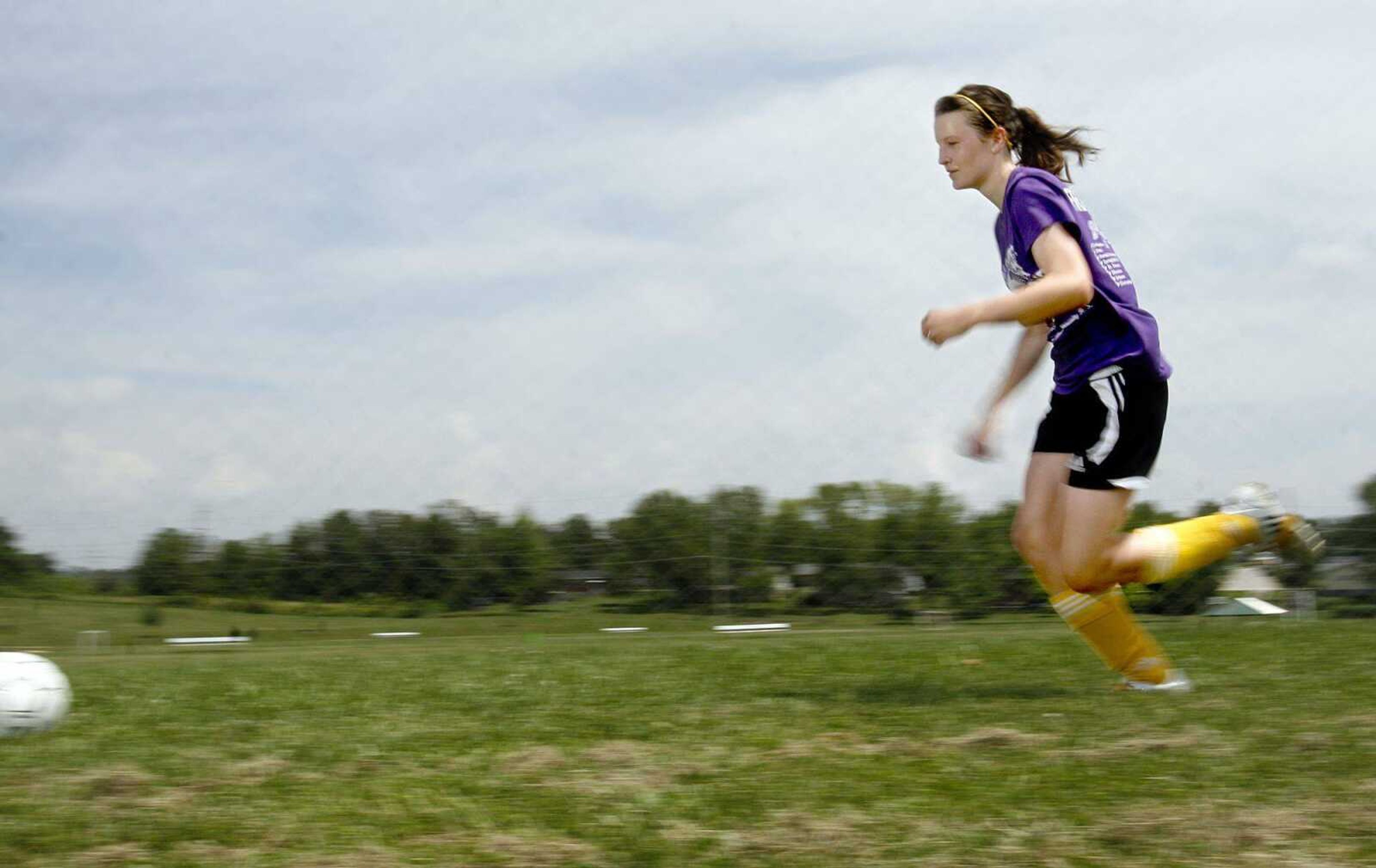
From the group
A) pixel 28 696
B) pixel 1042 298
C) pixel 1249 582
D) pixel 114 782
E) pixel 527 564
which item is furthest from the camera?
pixel 527 564

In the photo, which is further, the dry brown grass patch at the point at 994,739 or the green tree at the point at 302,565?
the green tree at the point at 302,565

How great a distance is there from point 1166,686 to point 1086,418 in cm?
95

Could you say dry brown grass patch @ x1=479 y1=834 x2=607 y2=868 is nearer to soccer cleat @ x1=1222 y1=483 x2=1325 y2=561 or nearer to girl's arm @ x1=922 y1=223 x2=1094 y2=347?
girl's arm @ x1=922 y1=223 x2=1094 y2=347

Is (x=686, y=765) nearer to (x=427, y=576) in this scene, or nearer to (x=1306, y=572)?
(x=1306, y=572)

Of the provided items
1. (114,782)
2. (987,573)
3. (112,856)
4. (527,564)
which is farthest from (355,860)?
(527,564)

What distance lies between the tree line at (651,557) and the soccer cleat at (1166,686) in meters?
14.8

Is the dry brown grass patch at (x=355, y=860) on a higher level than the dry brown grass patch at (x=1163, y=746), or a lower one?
lower

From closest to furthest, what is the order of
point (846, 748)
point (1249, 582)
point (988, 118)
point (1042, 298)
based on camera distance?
point (846, 748)
point (1042, 298)
point (988, 118)
point (1249, 582)

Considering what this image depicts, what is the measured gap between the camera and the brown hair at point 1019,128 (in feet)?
16.2

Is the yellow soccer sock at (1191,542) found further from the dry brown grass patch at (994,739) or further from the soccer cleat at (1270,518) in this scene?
the dry brown grass patch at (994,739)

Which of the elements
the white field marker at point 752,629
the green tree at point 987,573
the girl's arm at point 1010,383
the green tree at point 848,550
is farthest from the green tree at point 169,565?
the girl's arm at point 1010,383

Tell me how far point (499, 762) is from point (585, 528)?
17310mm

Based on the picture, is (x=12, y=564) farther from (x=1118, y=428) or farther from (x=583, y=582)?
(x=1118, y=428)

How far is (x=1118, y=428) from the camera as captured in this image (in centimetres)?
460
